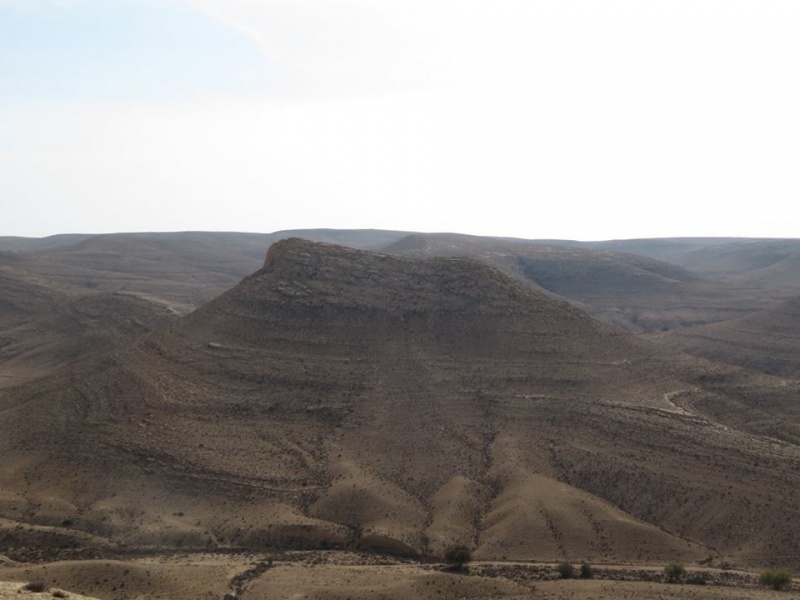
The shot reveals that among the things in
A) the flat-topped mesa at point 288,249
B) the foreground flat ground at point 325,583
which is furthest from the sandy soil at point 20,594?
the flat-topped mesa at point 288,249

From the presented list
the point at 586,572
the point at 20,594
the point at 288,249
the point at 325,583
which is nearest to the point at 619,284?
the point at 288,249

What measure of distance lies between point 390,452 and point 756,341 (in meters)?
60.1

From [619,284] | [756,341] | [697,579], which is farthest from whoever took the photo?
[619,284]

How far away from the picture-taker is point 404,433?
144ft

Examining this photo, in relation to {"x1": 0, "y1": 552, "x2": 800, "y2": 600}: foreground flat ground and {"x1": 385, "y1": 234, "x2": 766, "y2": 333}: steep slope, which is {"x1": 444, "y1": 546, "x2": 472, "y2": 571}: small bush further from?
{"x1": 385, "y1": 234, "x2": 766, "y2": 333}: steep slope

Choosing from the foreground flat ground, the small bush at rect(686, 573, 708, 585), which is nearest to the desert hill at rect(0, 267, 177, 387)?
the foreground flat ground

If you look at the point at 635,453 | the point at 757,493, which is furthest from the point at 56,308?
the point at 757,493

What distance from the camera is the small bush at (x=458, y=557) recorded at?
104 feet

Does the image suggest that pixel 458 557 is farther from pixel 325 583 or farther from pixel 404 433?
pixel 404 433

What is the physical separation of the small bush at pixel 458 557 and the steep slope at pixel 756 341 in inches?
2215

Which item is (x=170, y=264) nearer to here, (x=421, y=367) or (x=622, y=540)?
(x=421, y=367)

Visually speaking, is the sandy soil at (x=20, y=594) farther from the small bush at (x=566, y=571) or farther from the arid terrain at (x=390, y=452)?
the small bush at (x=566, y=571)

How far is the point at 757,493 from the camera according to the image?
36.0 meters

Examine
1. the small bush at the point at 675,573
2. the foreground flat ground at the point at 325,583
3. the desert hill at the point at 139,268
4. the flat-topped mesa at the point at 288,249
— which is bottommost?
the foreground flat ground at the point at 325,583
